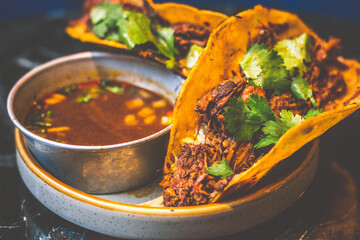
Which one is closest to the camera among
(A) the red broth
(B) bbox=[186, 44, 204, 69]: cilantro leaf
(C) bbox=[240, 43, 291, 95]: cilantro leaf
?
(C) bbox=[240, 43, 291, 95]: cilantro leaf

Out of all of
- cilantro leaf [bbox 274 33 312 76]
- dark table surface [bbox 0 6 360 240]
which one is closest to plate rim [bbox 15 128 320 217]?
dark table surface [bbox 0 6 360 240]

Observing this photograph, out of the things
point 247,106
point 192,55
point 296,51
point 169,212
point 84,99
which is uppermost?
point 296,51

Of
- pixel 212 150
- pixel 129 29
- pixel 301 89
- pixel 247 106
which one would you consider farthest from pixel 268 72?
pixel 129 29

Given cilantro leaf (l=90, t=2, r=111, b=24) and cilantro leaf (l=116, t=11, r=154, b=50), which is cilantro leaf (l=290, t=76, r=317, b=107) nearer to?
cilantro leaf (l=116, t=11, r=154, b=50)

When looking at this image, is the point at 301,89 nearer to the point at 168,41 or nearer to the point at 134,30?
the point at 168,41

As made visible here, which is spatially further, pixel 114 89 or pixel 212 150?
pixel 114 89
